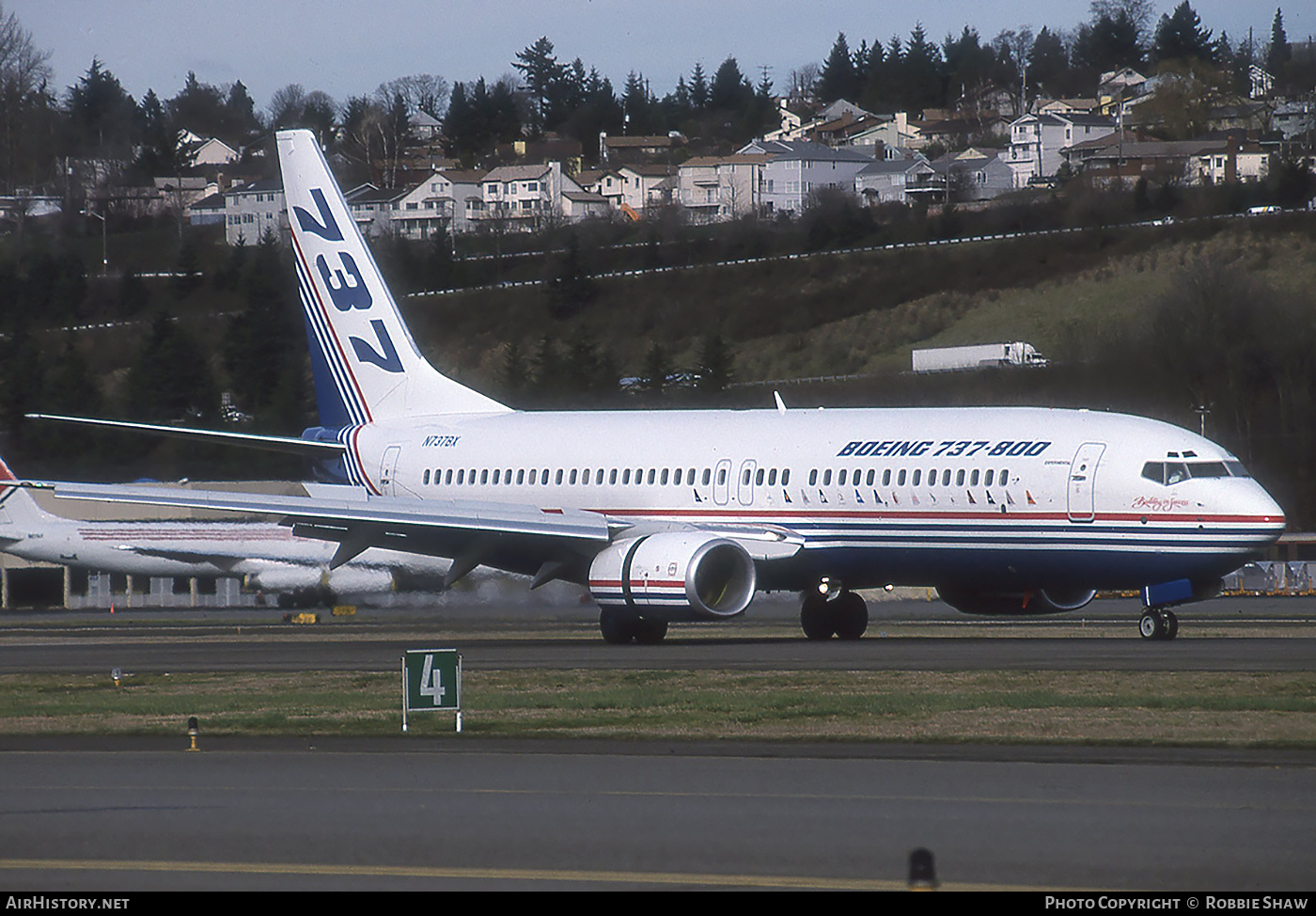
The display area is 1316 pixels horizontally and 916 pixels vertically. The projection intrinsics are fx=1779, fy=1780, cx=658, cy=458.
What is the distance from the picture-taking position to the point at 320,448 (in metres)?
38.8

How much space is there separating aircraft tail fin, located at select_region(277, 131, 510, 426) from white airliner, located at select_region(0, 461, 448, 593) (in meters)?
19.2

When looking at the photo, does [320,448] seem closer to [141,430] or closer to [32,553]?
[141,430]

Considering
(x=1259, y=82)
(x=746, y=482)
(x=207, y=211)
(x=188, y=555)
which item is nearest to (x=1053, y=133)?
(x=1259, y=82)

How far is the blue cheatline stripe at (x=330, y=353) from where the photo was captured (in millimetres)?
39906

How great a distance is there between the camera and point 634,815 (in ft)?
41.6

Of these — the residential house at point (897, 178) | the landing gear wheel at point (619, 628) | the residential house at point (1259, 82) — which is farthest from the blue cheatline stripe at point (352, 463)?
the residential house at point (1259, 82)

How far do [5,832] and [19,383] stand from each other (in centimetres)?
7259

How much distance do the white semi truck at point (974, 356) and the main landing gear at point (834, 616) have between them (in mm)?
43539

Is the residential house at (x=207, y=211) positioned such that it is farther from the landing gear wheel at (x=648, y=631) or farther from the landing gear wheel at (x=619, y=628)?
the landing gear wheel at (x=648, y=631)

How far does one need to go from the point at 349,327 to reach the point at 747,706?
72.5ft

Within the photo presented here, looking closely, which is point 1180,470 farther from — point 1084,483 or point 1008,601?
point 1008,601

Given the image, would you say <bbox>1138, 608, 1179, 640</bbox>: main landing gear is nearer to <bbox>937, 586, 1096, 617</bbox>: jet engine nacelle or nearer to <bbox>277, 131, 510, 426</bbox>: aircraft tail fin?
<bbox>937, 586, 1096, 617</bbox>: jet engine nacelle

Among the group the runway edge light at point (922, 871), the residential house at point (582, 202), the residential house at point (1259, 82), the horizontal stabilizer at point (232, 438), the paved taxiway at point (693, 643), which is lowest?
the paved taxiway at point (693, 643)

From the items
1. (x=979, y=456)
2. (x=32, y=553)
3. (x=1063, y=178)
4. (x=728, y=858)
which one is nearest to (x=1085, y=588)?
(x=979, y=456)
